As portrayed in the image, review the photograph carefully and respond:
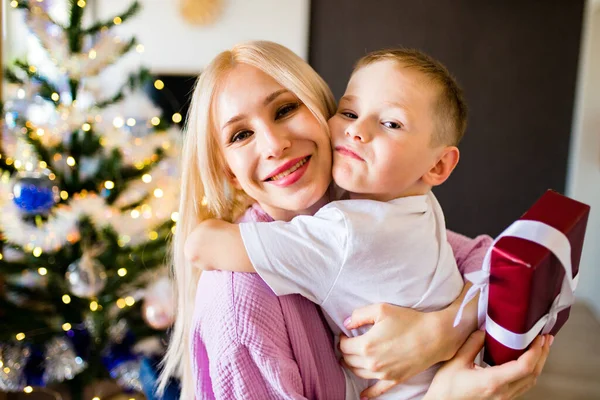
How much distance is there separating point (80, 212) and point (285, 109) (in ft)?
4.25

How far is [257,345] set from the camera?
90cm

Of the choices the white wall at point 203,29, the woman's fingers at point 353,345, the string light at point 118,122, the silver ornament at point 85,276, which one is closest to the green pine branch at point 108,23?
the string light at point 118,122

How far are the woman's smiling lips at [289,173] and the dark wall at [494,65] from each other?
294 centimetres

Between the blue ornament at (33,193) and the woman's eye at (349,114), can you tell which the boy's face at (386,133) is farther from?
the blue ornament at (33,193)

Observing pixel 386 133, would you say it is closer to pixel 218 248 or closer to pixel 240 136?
pixel 240 136

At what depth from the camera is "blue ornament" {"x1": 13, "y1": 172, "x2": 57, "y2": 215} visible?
1787mm

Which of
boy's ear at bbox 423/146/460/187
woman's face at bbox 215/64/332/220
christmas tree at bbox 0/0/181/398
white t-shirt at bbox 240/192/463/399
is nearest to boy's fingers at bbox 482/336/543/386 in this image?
white t-shirt at bbox 240/192/463/399

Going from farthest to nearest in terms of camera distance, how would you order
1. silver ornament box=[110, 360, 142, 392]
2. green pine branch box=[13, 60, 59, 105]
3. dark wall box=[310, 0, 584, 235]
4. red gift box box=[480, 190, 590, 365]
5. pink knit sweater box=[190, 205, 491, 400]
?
dark wall box=[310, 0, 584, 235] < silver ornament box=[110, 360, 142, 392] < green pine branch box=[13, 60, 59, 105] < pink knit sweater box=[190, 205, 491, 400] < red gift box box=[480, 190, 590, 365]

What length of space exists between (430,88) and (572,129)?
132 inches

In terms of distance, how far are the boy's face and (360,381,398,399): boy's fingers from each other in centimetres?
38

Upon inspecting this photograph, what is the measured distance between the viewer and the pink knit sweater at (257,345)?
899 mm

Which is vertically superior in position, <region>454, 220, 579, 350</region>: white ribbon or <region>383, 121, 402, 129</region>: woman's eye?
<region>383, 121, 402, 129</region>: woman's eye

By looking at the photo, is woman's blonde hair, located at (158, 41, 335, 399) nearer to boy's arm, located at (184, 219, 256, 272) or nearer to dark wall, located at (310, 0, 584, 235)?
boy's arm, located at (184, 219, 256, 272)

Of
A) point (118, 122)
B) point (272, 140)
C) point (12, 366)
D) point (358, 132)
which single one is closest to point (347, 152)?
point (358, 132)
